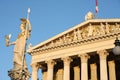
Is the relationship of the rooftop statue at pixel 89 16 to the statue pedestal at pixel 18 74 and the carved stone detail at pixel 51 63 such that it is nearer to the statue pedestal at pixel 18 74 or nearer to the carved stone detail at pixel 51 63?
the carved stone detail at pixel 51 63

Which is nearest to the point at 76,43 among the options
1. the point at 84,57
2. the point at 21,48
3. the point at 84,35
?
the point at 84,35

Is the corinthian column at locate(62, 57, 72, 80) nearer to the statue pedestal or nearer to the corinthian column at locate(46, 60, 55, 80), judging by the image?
the corinthian column at locate(46, 60, 55, 80)

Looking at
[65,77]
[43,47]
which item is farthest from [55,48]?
[65,77]

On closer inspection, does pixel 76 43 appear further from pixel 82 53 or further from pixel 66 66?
pixel 66 66

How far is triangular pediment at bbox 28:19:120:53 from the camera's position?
3055 centimetres

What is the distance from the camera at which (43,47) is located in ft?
113

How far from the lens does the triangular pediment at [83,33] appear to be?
3055 cm

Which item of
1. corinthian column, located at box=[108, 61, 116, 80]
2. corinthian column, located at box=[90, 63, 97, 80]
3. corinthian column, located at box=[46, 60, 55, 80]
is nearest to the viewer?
corinthian column, located at box=[108, 61, 116, 80]

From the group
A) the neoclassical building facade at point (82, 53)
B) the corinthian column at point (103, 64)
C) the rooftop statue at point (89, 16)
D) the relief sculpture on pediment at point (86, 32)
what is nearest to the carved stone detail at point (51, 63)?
the neoclassical building facade at point (82, 53)

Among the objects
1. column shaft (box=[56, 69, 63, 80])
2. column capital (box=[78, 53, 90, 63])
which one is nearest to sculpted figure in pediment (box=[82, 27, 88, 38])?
column capital (box=[78, 53, 90, 63])

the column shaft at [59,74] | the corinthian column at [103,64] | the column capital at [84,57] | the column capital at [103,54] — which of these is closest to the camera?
the corinthian column at [103,64]

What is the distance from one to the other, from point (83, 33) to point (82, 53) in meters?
2.58

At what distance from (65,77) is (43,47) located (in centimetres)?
525

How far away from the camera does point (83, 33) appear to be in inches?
1277
